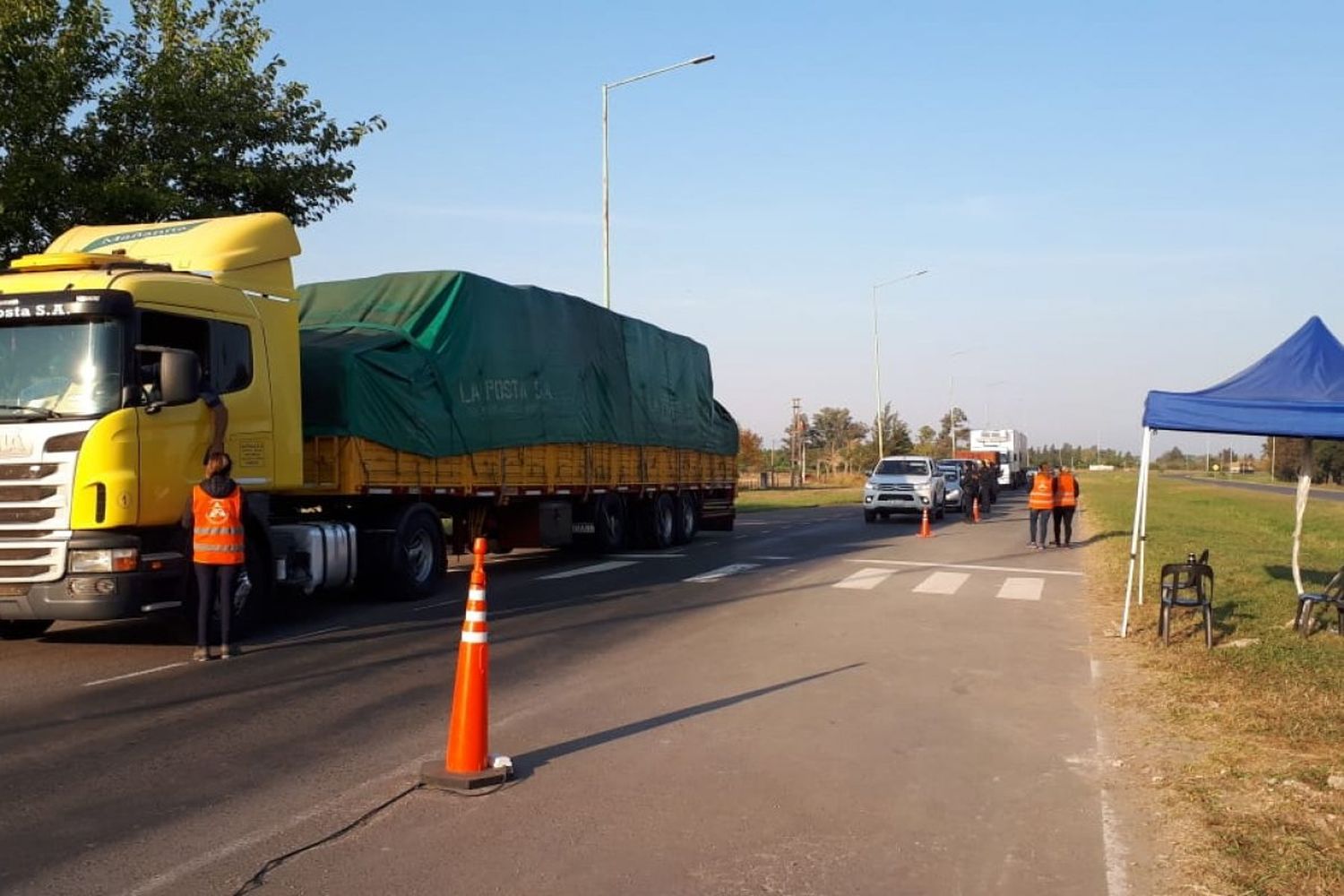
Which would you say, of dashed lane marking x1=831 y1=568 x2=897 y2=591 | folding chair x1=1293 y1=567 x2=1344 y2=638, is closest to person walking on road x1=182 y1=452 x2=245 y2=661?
dashed lane marking x1=831 y1=568 x2=897 y2=591

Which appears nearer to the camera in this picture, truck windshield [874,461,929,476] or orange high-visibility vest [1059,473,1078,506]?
orange high-visibility vest [1059,473,1078,506]

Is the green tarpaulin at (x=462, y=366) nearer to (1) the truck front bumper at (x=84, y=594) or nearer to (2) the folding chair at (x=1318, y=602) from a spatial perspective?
(1) the truck front bumper at (x=84, y=594)

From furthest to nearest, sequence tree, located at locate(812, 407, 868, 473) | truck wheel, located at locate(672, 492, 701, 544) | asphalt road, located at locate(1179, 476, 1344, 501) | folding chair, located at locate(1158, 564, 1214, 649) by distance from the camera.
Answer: tree, located at locate(812, 407, 868, 473) < asphalt road, located at locate(1179, 476, 1344, 501) < truck wheel, located at locate(672, 492, 701, 544) < folding chair, located at locate(1158, 564, 1214, 649)

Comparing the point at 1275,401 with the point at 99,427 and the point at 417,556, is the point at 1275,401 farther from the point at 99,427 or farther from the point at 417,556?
the point at 99,427

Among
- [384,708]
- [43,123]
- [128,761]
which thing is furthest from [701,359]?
[128,761]

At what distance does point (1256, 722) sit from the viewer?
24.9 feet

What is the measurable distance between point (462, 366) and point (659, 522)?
8.24 metres

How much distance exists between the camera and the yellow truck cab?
9.23m

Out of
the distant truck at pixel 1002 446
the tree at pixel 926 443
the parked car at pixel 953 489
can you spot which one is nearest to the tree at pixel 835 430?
the tree at pixel 926 443

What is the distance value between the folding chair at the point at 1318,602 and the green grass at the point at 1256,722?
0.14m

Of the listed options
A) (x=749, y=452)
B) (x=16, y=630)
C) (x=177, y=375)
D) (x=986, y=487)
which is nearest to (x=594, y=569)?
(x=16, y=630)

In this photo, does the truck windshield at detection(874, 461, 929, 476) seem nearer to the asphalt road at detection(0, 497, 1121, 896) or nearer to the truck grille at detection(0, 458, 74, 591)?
the asphalt road at detection(0, 497, 1121, 896)

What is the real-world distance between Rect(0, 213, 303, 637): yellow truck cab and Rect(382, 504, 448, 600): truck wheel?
3.09 m

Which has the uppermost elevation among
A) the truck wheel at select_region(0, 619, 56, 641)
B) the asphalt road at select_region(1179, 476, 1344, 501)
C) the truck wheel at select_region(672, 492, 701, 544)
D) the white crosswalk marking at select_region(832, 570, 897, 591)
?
the truck wheel at select_region(672, 492, 701, 544)
